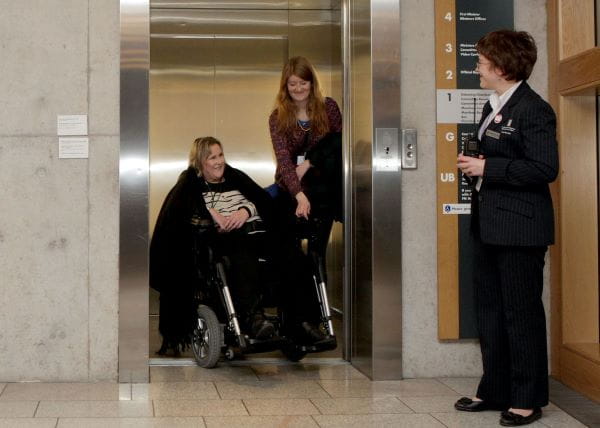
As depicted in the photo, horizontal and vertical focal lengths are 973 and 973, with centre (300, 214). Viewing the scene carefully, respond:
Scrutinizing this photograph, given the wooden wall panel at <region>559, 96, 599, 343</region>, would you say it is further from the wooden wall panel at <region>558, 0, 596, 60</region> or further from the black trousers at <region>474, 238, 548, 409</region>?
the black trousers at <region>474, 238, 548, 409</region>

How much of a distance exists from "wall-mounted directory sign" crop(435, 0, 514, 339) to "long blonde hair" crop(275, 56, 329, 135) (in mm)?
738

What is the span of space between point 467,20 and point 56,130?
2.07 m

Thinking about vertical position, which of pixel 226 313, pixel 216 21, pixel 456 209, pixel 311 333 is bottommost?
pixel 311 333

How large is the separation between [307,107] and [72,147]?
1.34m

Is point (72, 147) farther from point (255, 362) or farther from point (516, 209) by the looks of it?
point (516, 209)

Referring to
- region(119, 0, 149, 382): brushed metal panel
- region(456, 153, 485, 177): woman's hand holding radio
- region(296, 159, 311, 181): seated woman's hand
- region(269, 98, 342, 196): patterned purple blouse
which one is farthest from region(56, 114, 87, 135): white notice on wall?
region(456, 153, 485, 177): woman's hand holding radio

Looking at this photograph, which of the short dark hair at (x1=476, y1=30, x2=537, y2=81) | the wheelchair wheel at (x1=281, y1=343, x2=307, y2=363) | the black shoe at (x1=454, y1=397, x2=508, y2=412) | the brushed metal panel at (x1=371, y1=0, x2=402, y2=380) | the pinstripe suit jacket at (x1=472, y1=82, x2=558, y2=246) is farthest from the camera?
the wheelchair wheel at (x1=281, y1=343, x2=307, y2=363)

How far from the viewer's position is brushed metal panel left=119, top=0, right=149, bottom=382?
4660mm

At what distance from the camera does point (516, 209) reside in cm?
387

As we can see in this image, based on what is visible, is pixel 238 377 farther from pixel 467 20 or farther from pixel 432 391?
pixel 467 20

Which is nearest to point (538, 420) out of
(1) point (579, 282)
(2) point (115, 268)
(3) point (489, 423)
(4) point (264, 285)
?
(3) point (489, 423)

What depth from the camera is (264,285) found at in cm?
518

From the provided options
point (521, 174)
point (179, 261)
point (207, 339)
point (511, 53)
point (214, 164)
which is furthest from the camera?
point (214, 164)

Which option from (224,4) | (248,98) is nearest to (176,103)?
(248,98)
